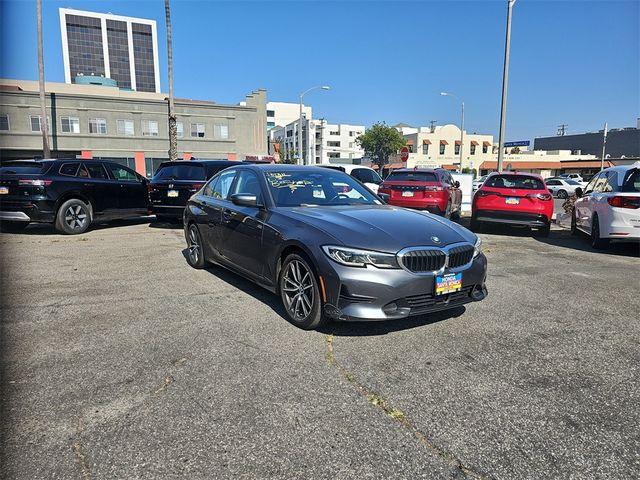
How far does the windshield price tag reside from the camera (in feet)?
12.5

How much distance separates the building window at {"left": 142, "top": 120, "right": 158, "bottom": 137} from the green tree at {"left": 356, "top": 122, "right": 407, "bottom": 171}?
4304 cm

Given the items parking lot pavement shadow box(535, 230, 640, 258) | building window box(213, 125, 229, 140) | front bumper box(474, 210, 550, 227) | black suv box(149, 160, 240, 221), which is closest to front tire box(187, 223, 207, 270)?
black suv box(149, 160, 240, 221)

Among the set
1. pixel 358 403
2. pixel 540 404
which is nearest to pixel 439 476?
pixel 358 403

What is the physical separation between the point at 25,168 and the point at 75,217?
1.32 m

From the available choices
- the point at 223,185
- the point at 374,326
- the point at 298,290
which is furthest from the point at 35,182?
the point at 374,326

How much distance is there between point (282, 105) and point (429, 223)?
4932 inches

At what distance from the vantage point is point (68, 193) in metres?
9.45

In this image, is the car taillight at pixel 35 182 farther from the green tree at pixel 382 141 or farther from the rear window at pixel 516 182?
the green tree at pixel 382 141

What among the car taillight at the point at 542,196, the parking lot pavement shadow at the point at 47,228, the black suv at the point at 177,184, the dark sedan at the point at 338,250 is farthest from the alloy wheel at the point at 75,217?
the car taillight at the point at 542,196

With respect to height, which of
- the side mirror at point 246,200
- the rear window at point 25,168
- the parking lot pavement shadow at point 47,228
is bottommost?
the parking lot pavement shadow at point 47,228

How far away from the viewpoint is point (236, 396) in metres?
2.92

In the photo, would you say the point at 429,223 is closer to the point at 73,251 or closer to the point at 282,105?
the point at 73,251

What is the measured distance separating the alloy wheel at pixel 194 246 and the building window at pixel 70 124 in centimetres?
3686

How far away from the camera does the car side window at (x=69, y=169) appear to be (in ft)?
31.0
